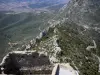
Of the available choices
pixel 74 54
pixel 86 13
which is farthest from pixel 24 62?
pixel 86 13

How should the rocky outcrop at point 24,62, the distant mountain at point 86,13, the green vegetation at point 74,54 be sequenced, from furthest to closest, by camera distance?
the distant mountain at point 86,13 < the green vegetation at point 74,54 < the rocky outcrop at point 24,62

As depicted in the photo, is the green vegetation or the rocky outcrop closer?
the rocky outcrop

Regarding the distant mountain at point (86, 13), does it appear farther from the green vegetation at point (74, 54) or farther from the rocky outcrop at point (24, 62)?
the rocky outcrop at point (24, 62)

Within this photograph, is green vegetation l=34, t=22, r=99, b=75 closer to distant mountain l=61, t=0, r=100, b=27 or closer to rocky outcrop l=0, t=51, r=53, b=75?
rocky outcrop l=0, t=51, r=53, b=75

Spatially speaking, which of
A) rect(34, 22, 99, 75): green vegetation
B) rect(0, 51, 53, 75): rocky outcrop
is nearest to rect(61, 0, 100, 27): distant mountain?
rect(34, 22, 99, 75): green vegetation

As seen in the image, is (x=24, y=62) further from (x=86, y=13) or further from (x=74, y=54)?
(x=86, y=13)

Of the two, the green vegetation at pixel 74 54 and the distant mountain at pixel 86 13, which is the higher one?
the distant mountain at pixel 86 13

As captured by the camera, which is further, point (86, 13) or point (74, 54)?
point (86, 13)

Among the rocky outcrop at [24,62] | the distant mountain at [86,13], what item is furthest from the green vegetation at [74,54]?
the distant mountain at [86,13]

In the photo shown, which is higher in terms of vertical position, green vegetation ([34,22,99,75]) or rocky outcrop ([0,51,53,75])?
rocky outcrop ([0,51,53,75])

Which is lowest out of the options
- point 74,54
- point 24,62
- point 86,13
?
point 74,54

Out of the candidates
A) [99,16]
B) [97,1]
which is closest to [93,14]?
[99,16]
